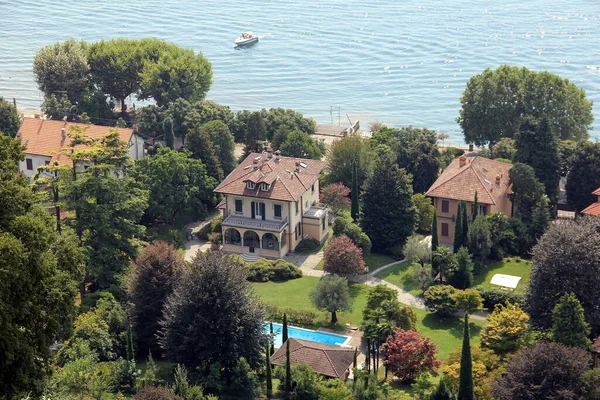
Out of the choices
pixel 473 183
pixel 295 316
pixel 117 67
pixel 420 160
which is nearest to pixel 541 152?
pixel 473 183

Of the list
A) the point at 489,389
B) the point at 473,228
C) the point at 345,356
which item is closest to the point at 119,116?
the point at 473,228

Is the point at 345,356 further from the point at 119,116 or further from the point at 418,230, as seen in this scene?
the point at 119,116

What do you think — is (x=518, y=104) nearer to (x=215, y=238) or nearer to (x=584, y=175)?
(x=584, y=175)

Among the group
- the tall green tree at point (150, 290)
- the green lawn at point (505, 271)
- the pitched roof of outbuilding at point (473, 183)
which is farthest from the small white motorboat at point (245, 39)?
the tall green tree at point (150, 290)

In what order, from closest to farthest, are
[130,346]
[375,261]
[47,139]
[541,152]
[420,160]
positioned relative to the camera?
[130,346] < [375,261] < [541,152] < [420,160] < [47,139]

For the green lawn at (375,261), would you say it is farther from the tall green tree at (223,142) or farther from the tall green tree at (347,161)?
the tall green tree at (223,142)

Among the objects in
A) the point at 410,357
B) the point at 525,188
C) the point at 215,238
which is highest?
the point at 525,188

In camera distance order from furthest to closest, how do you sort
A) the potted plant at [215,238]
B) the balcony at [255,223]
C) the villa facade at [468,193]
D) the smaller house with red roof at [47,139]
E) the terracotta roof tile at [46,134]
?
1. the smaller house with red roof at [47,139]
2. the terracotta roof tile at [46,134]
3. the potted plant at [215,238]
4. the villa facade at [468,193]
5. the balcony at [255,223]

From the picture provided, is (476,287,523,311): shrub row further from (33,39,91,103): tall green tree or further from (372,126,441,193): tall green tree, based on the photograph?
(33,39,91,103): tall green tree

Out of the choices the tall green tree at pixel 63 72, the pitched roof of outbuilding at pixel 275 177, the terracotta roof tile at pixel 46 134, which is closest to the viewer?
the pitched roof of outbuilding at pixel 275 177
